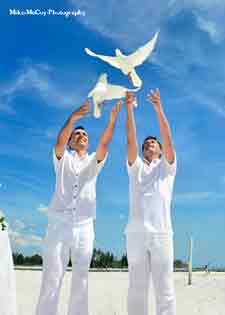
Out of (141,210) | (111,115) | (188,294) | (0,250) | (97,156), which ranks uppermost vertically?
(111,115)

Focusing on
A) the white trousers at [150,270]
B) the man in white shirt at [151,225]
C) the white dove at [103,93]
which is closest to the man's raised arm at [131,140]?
the man in white shirt at [151,225]

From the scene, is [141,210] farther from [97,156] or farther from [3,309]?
[3,309]

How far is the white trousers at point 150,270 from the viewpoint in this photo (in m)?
4.52

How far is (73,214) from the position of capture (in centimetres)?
463

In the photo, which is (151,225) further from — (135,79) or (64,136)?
(135,79)

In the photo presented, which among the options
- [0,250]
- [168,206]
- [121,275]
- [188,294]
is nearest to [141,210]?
[168,206]

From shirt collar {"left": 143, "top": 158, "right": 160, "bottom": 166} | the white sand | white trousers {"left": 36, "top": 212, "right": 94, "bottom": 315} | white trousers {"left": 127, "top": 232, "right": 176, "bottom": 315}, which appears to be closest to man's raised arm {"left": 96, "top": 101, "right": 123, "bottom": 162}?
shirt collar {"left": 143, "top": 158, "right": 160, "bottom": 166}

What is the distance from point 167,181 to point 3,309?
182 centimetres

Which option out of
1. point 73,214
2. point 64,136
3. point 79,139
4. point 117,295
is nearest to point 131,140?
point 79,139

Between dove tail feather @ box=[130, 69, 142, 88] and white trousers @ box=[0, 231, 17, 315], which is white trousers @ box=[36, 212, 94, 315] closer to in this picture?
white trousers @ box=[0, 231, 17, 315]

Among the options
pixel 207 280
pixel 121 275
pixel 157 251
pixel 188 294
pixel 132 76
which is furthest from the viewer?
pixel 121 275

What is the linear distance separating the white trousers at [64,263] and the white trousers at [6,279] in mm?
387

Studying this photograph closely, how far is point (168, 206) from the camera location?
4.72 m

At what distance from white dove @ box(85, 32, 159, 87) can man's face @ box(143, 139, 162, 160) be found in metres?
0.61
